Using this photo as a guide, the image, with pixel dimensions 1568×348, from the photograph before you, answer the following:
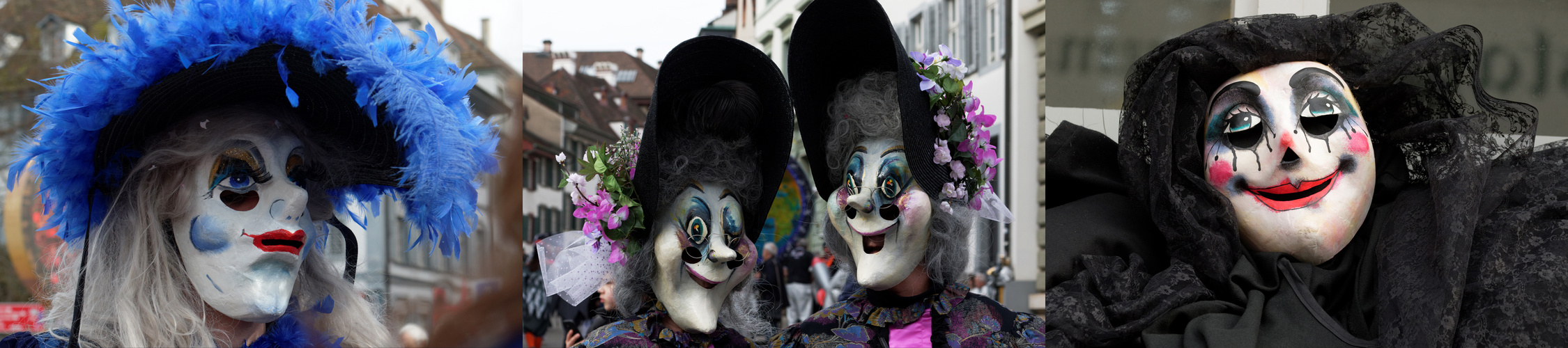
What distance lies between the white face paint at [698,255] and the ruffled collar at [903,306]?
0.38 m

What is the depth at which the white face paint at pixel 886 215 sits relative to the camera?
96.8 inches

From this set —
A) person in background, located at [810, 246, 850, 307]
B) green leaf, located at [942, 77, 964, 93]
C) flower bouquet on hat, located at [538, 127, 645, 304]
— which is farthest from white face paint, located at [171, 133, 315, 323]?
person in background, located at [810, 246, 850, 307]

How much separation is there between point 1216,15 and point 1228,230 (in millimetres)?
1225

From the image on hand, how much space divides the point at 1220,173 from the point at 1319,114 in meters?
0.35

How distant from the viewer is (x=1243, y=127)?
304 centimetres

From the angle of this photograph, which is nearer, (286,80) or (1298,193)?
(286,80)

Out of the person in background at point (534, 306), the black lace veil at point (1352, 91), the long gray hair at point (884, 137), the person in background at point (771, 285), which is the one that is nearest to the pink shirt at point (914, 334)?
the long gray hair at point (884, 137)

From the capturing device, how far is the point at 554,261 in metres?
2.75

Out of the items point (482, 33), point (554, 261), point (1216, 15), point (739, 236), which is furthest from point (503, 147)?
point (1216, 15)

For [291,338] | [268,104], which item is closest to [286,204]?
[268,104]

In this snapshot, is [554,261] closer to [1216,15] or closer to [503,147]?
[1216,15]

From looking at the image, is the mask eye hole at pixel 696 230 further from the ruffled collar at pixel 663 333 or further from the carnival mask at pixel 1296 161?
the carnival mask at pixel 1296 161

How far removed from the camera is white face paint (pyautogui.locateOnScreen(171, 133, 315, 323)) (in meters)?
2.19

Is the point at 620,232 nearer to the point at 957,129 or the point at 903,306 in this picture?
Answer: the point at 903,306
